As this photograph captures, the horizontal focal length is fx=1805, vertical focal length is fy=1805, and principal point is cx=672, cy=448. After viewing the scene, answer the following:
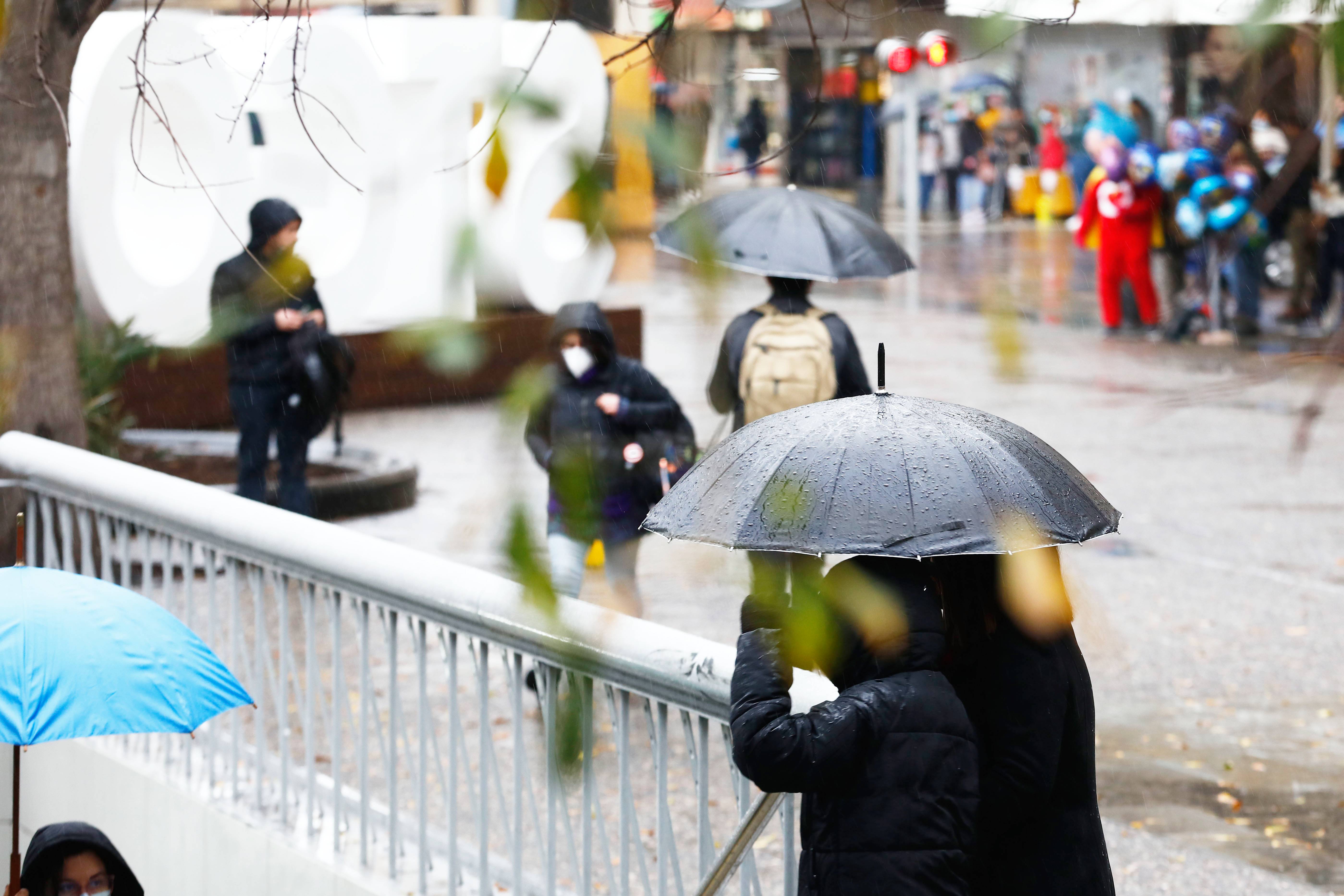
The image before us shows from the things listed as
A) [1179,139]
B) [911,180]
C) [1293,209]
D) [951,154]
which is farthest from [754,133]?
[951,154]

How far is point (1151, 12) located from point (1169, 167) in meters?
14.5

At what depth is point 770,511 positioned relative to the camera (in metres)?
2.61

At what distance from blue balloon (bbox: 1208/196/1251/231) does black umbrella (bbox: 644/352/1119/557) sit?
666 millimetres

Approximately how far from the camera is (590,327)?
20.6ft

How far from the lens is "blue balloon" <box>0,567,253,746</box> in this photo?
3709 millimetres

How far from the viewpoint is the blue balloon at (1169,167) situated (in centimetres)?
1462

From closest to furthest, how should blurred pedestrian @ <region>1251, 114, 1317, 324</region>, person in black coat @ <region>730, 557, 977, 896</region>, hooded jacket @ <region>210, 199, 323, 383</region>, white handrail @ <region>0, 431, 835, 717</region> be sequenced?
1. blurred pedestrian @ <region>1251, 114, 1317, 324</region>
2. person in black coat @ <region>730, 557, 977, 896</region>
3. white handrail @ <region>0, 431, 835, 717</region>
4. hooded jacket @ <region>210, 199, 323, 383</region>

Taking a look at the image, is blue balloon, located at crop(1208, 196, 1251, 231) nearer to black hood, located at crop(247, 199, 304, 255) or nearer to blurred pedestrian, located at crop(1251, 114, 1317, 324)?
blurred pedestrian, located at crop(1251, 114, 1317, 324)

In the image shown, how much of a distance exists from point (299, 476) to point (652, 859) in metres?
4.40

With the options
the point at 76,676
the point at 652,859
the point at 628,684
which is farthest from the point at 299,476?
the point at 628,684

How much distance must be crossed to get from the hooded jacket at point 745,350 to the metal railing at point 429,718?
128 centimetres

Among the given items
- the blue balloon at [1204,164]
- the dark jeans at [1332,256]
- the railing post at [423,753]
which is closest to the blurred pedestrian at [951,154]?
the dark jeans at [1332,256]

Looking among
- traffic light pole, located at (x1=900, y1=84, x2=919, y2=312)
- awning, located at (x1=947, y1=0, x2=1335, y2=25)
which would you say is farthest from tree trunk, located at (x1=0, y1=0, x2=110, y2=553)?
traffic light pole, located at (x1=900, y1=84, x2=919, y2=312)

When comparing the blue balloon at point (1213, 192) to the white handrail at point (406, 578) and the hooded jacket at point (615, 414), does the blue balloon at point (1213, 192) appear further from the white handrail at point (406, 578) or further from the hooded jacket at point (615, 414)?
the hooded jacket at point (615, 414)
